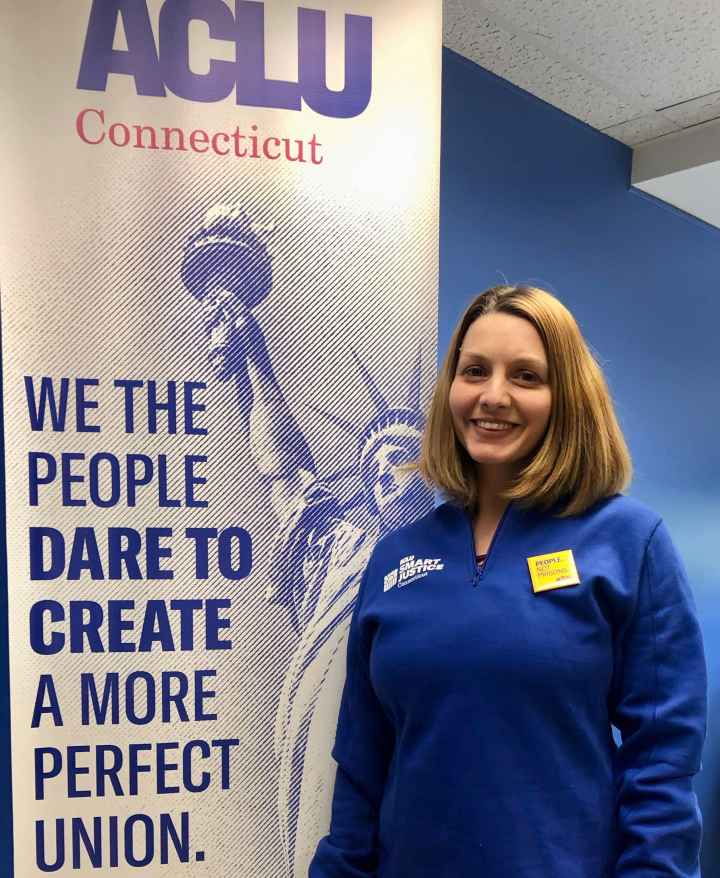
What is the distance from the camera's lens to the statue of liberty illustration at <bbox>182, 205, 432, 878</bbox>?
140 cm

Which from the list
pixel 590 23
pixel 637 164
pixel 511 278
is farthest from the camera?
pixel 637 164

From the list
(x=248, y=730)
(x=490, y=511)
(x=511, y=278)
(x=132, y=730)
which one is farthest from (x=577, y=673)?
(x=511, y=278)

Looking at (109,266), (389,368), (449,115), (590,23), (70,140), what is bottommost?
(389,368)

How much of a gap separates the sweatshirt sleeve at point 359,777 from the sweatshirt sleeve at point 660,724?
0.38 meters

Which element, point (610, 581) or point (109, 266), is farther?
point (109, 266)

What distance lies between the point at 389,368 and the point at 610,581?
56 cm

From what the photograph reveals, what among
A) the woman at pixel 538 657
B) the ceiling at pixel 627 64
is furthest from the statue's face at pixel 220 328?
the ceiling at pixel 627 64

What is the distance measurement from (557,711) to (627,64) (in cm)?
182

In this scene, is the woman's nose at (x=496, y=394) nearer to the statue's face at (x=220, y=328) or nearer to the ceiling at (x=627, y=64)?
the statue's face at (x=220, y=328)

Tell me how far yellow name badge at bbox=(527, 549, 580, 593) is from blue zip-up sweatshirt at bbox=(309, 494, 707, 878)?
1 centimetres

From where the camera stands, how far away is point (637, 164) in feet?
8.53

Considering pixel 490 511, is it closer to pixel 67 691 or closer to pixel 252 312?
pixel 252 312

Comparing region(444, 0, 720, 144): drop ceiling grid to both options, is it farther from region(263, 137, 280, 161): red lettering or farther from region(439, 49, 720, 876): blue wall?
region(263, 137, 280, 161): red lettering

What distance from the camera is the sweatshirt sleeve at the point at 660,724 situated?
1.09 metres
